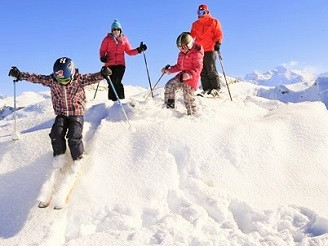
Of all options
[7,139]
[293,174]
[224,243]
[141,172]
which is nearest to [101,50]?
[7,139]

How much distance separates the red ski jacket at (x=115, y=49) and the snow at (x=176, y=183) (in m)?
2.43

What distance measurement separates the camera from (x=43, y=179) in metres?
6.77

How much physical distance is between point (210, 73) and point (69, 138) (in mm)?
6068

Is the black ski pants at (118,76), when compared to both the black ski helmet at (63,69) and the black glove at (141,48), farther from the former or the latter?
the black ski helmet at (63,69)

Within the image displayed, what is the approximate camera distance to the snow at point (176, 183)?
19.2 feet

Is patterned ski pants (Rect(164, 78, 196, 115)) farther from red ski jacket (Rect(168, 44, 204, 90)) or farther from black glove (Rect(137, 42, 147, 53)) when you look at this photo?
black glove (Rect(137, 42, 147, 53))

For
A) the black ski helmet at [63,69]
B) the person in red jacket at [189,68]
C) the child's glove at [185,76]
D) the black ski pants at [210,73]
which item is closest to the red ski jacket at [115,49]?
the black ski pants at [210,73]

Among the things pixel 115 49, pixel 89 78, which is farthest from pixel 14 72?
pixel 115 49

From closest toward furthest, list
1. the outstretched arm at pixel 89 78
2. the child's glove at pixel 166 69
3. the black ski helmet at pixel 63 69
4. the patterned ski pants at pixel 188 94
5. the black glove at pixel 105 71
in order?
1. the black ski helmet at pixel 63 69
2. the black glove at pixel 105 71
3. the outstretched arm at pixel 89 78
4. the patterned ski pants at pixel 188 94
5. the child's glove at pixel 166 69

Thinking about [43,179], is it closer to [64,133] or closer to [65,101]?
[64,133]

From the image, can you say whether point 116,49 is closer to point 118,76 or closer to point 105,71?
point 118,76

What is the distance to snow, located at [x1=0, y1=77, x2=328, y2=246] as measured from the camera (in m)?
5.85

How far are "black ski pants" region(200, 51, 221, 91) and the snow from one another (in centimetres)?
302

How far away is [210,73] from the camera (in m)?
12.0
